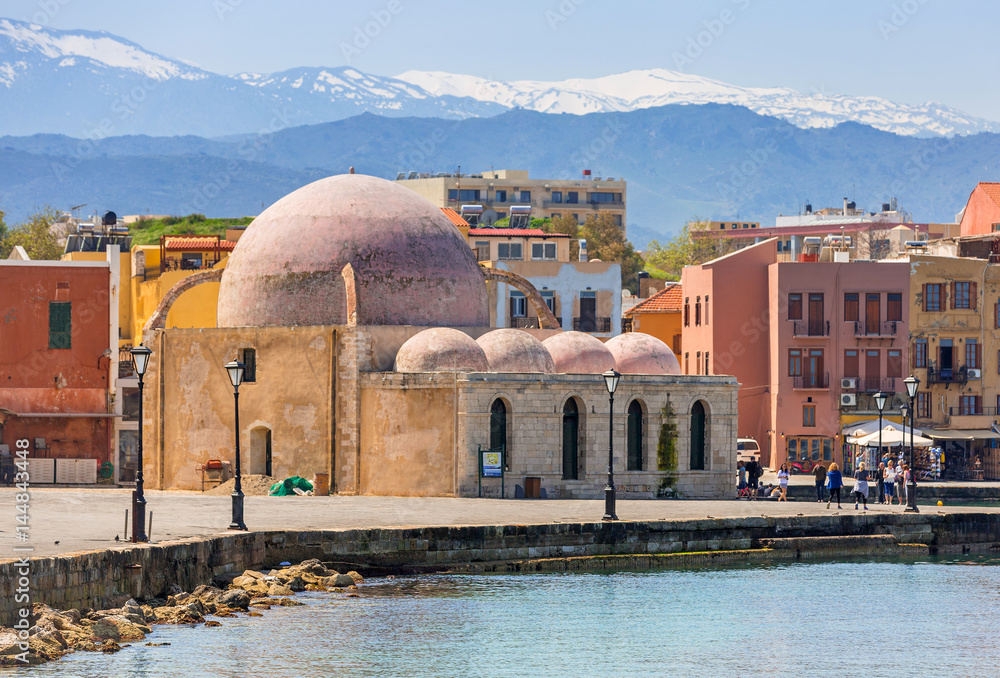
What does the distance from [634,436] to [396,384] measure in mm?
5589

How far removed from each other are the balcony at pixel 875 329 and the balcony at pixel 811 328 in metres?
0.98

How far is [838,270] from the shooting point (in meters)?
51.6

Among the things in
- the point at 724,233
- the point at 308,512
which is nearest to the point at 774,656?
the point at 308,512

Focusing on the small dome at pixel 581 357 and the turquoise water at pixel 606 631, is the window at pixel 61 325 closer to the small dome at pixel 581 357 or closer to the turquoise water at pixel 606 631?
the small dome at pixel 581 357

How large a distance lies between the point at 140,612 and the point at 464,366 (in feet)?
45.7

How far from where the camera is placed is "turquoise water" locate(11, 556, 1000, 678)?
67.1 feet

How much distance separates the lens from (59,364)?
1722 inches

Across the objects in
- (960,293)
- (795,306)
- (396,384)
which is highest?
(960,293)

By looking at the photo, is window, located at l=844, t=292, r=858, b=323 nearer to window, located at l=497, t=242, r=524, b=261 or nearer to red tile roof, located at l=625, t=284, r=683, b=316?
red tile roof, located at l=625, t=284, r=683, b=316

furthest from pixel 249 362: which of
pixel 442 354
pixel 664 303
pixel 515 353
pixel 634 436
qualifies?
pixel 664 303

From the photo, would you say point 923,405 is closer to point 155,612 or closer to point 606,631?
point 606,631

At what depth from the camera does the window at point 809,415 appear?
170 ft

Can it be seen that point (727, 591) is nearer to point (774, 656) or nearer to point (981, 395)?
point (774, 656)

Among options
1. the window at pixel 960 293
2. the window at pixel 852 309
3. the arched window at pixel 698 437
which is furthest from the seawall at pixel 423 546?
the window at pixel 960 293
